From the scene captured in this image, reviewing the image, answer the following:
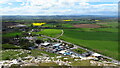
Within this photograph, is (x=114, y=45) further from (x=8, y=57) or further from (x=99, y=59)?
(x=8, y=57)

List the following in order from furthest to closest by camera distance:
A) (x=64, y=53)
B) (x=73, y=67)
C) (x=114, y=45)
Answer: (x=114, y=45) → (x=64, y=53) → (x=73, y=67)

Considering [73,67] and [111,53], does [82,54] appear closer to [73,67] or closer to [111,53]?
[111,53]

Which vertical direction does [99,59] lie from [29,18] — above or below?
below

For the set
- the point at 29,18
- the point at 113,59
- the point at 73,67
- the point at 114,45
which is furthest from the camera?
the point at 29,18

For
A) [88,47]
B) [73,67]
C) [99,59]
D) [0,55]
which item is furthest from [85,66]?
[0,55]

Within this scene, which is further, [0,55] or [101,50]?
[101,50]

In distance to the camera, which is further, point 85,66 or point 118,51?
point 118,51

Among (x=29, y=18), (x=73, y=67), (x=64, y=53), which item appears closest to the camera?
(x=73, y=67)

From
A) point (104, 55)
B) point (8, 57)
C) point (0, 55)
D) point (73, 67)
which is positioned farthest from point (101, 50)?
point (0, 55)

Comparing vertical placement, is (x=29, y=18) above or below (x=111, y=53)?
above
